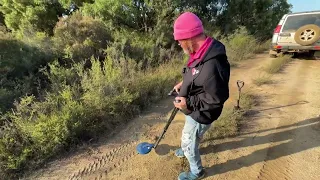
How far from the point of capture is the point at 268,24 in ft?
48.1

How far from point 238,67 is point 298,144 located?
4.12m

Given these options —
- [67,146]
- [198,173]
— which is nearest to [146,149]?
[198,173]

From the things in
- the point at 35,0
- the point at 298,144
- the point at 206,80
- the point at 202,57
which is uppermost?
the point at 35,0

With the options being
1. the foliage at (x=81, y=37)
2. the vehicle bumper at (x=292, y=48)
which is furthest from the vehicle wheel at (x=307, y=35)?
the foliage at (x=81, y=37)

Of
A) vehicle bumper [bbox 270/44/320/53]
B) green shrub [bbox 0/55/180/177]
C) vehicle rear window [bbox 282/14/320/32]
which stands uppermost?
vehicle rear window [bbox 282/14/320/32]

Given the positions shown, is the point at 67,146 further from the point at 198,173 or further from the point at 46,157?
the point at 198,173

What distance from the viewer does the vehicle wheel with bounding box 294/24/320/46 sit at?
22.8 ft

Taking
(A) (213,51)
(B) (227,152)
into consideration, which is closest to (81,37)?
Result: (B) (227,152)

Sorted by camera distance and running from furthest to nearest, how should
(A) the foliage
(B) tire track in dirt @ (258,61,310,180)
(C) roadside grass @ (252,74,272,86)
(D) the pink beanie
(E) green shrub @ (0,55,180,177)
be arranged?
(A) the foliage, (C) roadside grass @ (252,74,272,86), (E) green shrub @ (0,55,180,177), (B) tire track in dirt @ (258,61,310,180), (D) the pink beanie

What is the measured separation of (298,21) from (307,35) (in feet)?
2.20

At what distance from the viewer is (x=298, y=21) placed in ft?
24.7

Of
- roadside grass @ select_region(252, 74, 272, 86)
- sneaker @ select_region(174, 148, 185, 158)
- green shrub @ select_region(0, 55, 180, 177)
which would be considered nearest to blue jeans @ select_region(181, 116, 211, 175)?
sneaker @ select_region(174, 148, 185, 158)

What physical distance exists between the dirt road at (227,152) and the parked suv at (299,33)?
11.4ft

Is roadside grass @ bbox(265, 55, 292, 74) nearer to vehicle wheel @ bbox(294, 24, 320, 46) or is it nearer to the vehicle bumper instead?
the vehicle bumper
